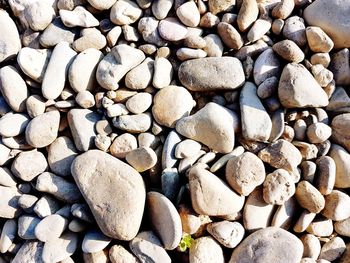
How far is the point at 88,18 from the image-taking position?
1772 millimetres

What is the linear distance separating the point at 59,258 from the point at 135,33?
1055 millimetres

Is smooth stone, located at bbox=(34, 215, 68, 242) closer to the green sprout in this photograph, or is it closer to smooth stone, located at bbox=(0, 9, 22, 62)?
the green sprout

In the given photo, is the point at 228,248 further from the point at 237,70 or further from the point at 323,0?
the point at 323,0

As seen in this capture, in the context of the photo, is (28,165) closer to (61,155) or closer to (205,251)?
(61,155)

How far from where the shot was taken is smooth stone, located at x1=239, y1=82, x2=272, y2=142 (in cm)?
162

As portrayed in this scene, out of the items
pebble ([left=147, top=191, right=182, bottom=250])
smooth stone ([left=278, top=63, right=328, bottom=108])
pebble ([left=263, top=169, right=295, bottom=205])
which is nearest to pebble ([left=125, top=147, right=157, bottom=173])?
pebble ([left=147, top=191, right=182, bottom=250])

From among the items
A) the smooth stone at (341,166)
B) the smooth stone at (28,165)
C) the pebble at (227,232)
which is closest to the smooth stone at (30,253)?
the smooth stone at (28,165)

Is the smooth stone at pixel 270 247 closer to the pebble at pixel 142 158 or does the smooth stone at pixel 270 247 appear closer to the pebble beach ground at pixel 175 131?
the pebble beach ground at pixel 175 131

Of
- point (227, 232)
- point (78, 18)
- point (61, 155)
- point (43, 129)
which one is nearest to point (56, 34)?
point (78, 18)

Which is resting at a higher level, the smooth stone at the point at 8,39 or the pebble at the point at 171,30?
the smooth stone at the point at 8,39

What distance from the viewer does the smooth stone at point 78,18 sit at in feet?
5.74

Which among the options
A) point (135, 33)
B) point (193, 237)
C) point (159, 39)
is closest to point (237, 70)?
point (159, 39)

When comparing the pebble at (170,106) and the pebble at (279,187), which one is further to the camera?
the pebble at (170,106)

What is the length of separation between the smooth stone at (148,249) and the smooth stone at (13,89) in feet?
2.65
